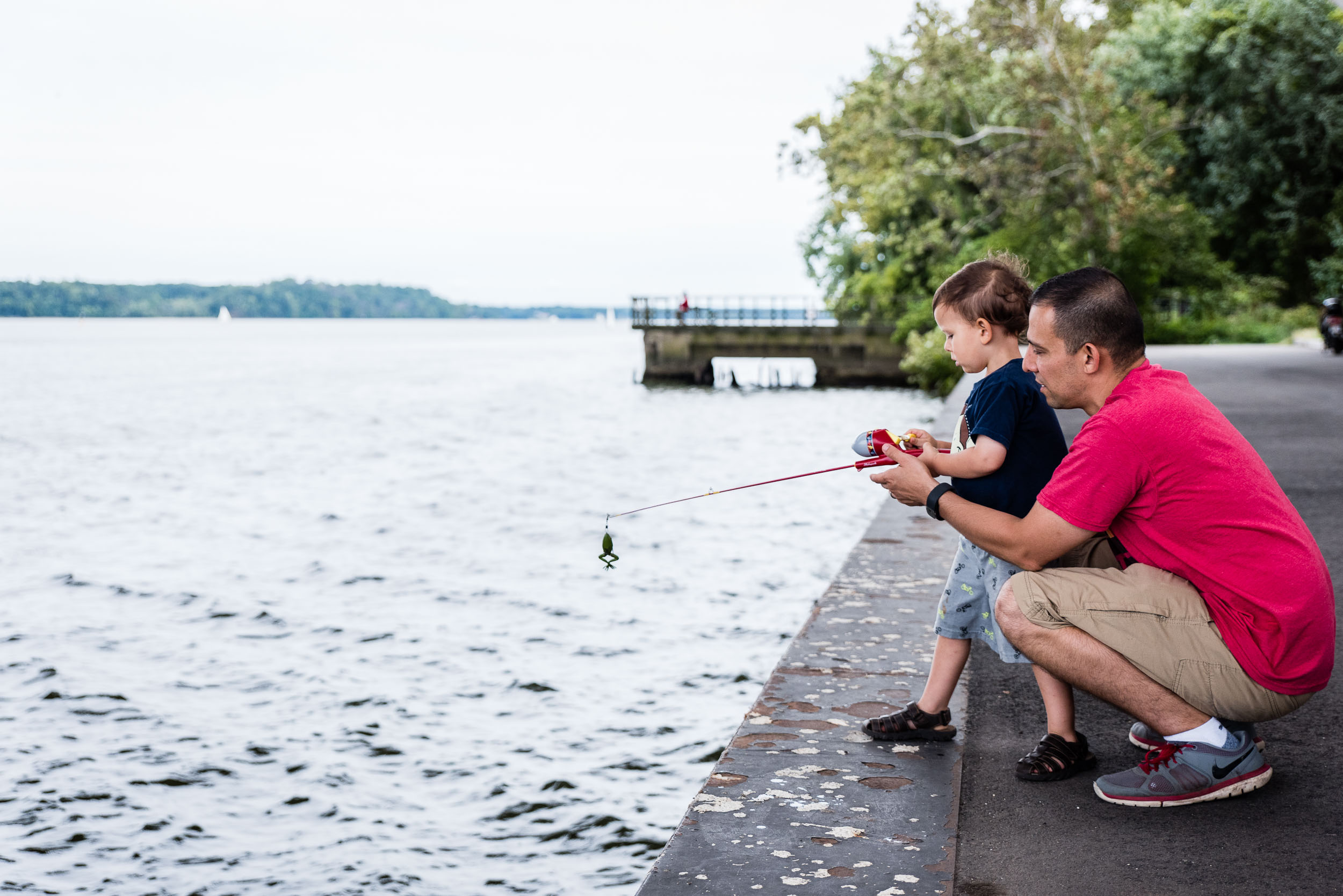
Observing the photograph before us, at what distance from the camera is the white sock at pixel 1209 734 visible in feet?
9.84

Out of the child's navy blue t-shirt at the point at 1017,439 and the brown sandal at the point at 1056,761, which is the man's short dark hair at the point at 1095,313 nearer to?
the child's navy blue t-shirt at the point at 1017,439

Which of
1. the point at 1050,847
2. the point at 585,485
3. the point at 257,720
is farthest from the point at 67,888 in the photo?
the point at 585,485

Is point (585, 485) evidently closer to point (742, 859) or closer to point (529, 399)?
point (742, 859)

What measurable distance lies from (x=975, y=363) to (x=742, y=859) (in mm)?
1568

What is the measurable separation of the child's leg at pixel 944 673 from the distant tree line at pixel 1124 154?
27649 mm

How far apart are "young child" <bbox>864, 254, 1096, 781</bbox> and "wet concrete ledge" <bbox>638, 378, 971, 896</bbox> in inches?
8.1

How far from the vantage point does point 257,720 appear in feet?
23.0

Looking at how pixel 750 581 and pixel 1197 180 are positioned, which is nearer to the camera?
pixel 750 581

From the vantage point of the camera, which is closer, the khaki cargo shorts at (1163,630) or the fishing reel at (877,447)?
the khaki cargo shorts at (1163,630)

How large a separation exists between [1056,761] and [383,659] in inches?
235

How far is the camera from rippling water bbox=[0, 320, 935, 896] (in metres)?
5.26

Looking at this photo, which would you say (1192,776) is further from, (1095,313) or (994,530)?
(1095,313)

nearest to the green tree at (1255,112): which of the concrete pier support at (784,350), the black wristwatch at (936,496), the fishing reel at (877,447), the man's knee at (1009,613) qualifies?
the concrete pier support at (784,350)

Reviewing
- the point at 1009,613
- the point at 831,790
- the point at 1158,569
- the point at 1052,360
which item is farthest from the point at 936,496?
the point at 831,790
